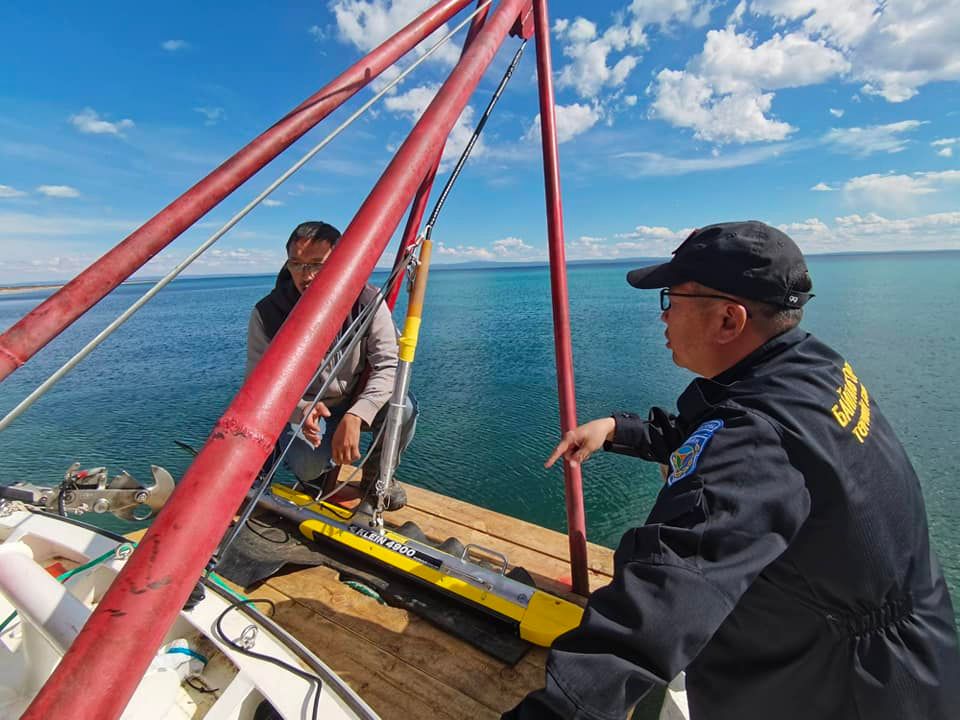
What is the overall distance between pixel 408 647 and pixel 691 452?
1946 millimetres

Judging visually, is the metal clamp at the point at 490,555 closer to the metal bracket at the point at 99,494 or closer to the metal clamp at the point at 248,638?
the metal clamp at the point at 248,638

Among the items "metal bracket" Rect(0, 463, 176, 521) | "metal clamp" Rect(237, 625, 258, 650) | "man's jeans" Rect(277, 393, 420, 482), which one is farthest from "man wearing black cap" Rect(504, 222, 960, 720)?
"man's jeans" Rect(277, 393, 420, 482)

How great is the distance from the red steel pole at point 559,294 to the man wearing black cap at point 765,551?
47.1 inches

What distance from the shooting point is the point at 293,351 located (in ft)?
2.93

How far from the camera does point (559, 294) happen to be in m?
2.77

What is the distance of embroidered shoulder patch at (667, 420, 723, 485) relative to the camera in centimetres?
99

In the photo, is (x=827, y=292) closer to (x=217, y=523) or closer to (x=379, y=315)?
(x=379, y=315)

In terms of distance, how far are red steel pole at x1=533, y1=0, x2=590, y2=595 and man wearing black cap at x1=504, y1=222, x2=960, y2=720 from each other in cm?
120

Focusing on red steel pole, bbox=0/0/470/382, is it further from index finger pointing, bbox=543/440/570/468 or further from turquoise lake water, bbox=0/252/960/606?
turquoise lake water, bbox=0/252/960/606

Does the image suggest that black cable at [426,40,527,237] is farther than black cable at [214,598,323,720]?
Yes

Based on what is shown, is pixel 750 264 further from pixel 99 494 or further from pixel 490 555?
pixel 99 494

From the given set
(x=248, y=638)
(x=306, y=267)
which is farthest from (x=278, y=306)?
(x=248, y=638)

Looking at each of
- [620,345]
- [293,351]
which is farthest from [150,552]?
[620,345]

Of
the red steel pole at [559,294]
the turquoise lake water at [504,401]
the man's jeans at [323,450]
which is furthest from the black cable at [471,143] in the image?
the turquoise lake water at [504,401]
